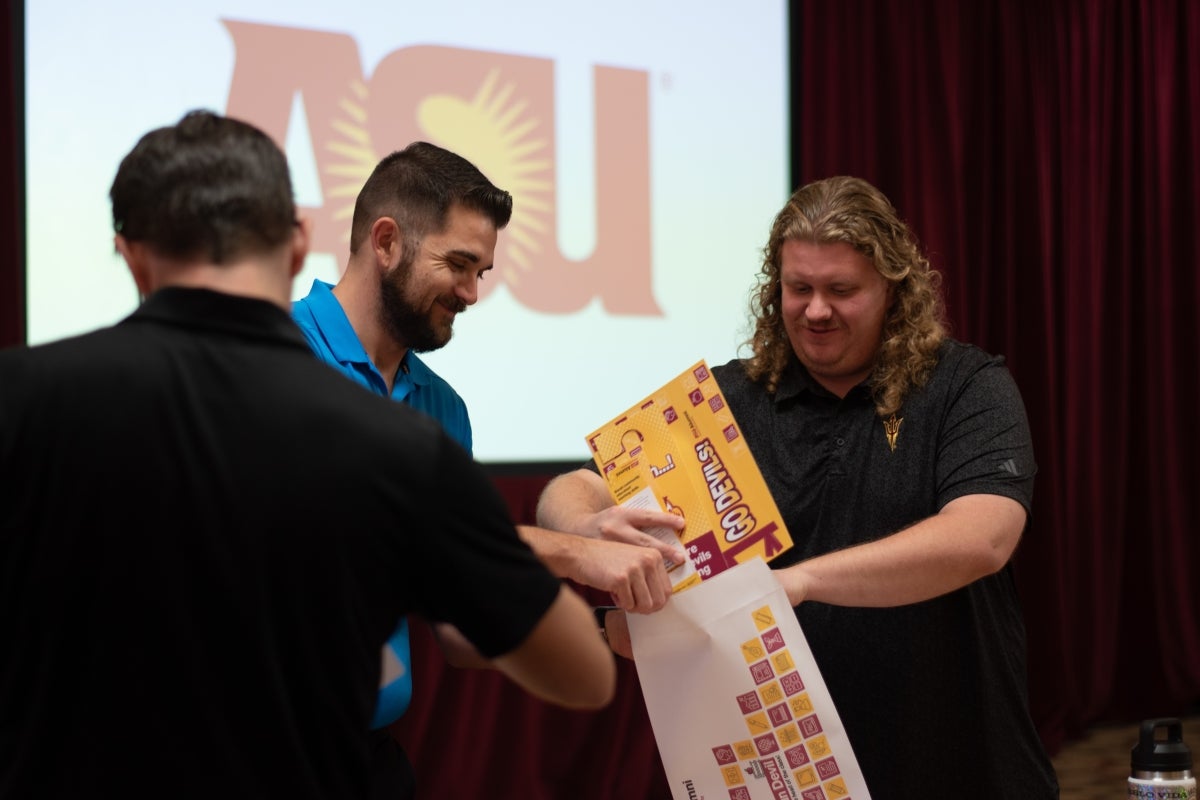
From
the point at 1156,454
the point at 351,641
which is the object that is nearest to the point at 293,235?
the point at 351,641

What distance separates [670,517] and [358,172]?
77.0 inches

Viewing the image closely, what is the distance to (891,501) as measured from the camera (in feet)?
5.52

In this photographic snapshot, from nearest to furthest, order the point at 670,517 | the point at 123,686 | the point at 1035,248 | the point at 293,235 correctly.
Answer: the point at 123,686 < the point at 293,235 < the point at 670,517 < the point at 1035,248

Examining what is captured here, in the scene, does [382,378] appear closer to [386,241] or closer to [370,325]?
[370,325]

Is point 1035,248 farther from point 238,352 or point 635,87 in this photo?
point 238,352

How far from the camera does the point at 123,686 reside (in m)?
0.83

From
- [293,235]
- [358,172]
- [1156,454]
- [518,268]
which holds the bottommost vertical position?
[1156,454]

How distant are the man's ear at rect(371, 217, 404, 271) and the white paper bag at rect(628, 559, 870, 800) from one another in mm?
707

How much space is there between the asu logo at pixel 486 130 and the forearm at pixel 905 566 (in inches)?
79.3

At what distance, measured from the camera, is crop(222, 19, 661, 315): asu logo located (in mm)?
3102

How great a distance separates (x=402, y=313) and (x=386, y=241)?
13 cm

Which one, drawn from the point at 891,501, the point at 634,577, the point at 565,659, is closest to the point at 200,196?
the point at 565,659

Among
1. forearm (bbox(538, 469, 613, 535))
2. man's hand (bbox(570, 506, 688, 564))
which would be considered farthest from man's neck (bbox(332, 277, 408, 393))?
man's hand (bbox(570, 506, 688, 564))

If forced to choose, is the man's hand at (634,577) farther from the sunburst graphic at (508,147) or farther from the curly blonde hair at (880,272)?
the sunburst graphic at (508,147)
